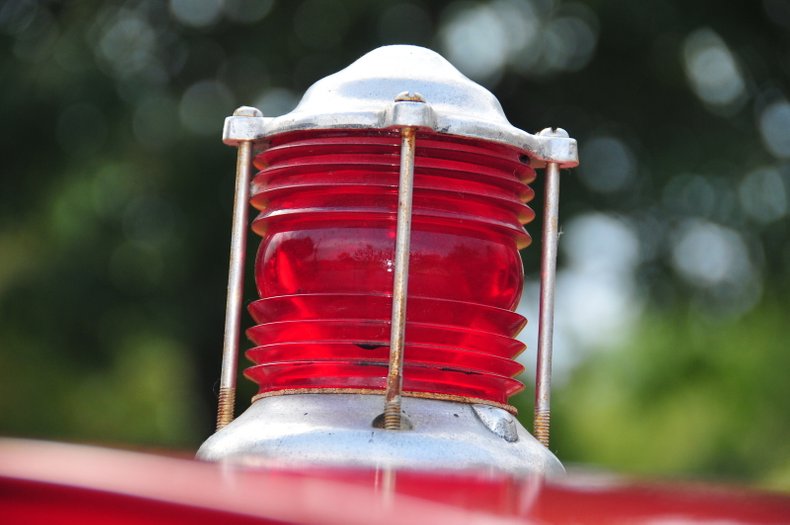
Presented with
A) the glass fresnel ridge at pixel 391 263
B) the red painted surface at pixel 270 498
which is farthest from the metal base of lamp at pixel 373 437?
the red painted surface at pixel 270 498

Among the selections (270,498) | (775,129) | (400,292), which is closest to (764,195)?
(775,129)

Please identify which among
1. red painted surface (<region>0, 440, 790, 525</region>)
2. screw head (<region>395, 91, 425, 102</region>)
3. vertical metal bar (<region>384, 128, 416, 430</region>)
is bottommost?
red painted surface (<region>0, 440, 790, 525</region>)

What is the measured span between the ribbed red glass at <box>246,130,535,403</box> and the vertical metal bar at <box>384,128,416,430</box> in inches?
2.6

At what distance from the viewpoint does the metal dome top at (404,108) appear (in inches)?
50.8

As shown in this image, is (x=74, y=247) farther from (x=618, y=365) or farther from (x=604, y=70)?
(x=618, y=365)

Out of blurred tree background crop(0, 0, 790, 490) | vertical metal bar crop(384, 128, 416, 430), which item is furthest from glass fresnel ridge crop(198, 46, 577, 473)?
blurred tree background crop(0, 0, 790, 490)

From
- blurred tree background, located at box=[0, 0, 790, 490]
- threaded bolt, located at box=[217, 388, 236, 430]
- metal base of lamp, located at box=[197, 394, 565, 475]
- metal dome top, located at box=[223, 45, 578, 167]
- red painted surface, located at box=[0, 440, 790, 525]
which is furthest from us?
blurred tree background, located at box=[0, 0, 790, 490]

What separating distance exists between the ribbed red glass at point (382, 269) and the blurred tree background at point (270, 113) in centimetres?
404

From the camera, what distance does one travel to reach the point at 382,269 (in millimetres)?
1313

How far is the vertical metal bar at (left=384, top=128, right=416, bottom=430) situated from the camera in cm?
120

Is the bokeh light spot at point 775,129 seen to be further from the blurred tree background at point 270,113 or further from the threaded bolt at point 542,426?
the threaded bolt at point 542,426

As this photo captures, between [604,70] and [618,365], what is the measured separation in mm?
4110

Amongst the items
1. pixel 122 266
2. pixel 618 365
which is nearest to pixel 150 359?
pixel 122 266

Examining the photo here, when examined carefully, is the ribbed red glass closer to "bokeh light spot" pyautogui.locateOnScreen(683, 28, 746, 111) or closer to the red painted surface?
the red painted surface
